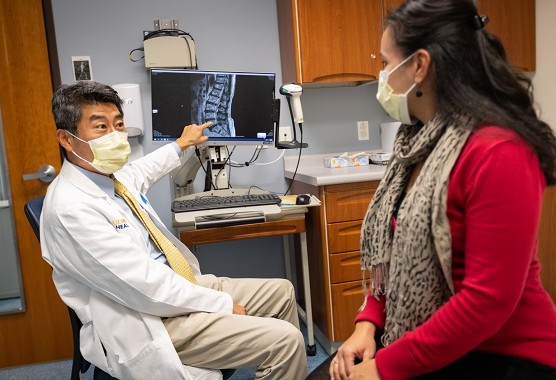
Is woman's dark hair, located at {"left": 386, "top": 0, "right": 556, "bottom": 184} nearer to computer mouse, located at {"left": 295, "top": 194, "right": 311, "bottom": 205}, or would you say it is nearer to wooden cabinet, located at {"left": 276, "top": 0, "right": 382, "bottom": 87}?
computer mouse, located at {"left": 295, "top": 194, "right": 311, "bottom": 205}

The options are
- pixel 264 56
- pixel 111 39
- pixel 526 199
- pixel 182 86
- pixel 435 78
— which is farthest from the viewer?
pixel 264 56

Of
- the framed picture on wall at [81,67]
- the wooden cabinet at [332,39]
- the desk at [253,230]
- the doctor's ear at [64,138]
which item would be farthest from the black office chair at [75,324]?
the wooden cabinet at [332,39]

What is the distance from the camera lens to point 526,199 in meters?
0.71

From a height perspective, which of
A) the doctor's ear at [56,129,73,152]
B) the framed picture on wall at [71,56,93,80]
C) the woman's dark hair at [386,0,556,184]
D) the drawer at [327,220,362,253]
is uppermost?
the framed picture on wall at [71,56,93,80]

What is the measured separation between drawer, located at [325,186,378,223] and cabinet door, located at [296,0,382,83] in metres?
0.68

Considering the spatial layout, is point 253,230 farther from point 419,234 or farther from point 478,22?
point 478,22

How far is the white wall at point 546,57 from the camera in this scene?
105 inches

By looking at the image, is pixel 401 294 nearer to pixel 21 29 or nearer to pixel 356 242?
pixel 356 242

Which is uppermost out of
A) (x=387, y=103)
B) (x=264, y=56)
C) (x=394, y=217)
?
(x=264, y=56)

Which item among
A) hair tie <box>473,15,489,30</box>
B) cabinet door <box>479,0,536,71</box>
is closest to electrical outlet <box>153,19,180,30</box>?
cabinet door <box>479,0,536,71</box>

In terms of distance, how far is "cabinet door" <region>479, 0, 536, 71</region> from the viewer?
263 centimetres

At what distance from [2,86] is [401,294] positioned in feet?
7.06

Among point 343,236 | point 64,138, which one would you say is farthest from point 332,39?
point 64,138

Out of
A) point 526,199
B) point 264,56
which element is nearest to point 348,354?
point 526,199
